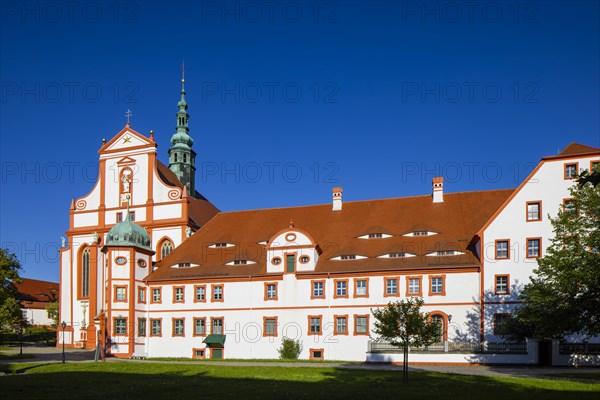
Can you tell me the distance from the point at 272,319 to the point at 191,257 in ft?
30.8

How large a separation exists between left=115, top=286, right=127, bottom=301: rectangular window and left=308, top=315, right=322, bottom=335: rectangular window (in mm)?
15129

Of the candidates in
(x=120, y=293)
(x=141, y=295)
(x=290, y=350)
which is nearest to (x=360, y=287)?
(x=290, y=350)

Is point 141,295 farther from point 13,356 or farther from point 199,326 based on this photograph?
point 13,356

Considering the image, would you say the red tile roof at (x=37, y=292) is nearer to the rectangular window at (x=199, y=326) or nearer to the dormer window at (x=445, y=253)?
the rectangular window at (x=199, y=326)

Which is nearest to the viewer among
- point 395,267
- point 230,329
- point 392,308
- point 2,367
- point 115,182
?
point 392,308

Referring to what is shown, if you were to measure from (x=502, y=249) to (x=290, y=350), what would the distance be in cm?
1636

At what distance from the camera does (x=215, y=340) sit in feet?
154

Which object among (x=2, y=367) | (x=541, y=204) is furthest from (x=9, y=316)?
(x=541, y=204)

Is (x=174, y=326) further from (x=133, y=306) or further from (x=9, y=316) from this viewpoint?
(x=9, y=316)

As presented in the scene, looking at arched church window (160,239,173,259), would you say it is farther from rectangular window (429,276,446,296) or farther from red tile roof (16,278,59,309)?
red tile roof (16,278,59,309)

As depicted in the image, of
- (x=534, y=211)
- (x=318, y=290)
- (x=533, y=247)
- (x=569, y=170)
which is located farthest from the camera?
(x=318, y=290)

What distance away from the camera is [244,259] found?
1938 inches

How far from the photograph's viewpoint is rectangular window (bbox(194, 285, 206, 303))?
4869 cm

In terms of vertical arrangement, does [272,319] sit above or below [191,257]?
below
